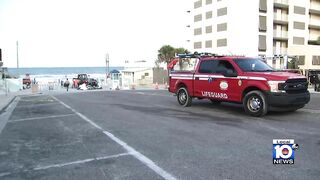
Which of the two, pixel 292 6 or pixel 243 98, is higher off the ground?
pixel 292 6

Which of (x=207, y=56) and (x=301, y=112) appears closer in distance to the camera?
(x=301, y=112)

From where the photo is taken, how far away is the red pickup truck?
11414mm

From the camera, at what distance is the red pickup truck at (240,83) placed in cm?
1141

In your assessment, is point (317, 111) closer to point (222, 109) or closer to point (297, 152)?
point (222, 109)

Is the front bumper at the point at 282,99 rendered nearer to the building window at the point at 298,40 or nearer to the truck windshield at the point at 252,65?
the truck windshield at the point at 252,65

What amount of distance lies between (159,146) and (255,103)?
5193mm

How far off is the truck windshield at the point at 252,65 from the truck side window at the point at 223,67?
29 centimetres

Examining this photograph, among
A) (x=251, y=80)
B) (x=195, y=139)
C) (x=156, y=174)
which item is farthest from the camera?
(x=251, y=80)

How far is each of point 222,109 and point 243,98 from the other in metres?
1.79

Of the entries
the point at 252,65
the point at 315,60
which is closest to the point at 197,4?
the point at 315,60

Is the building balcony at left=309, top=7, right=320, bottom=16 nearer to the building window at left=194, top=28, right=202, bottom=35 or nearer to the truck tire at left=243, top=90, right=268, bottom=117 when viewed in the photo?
the building window at left=194, top=28, right=202, bottom=35

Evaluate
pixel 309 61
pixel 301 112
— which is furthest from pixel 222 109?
pixel 309 61

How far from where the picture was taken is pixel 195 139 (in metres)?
8.31

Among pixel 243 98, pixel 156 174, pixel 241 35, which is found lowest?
pixel 156 174
